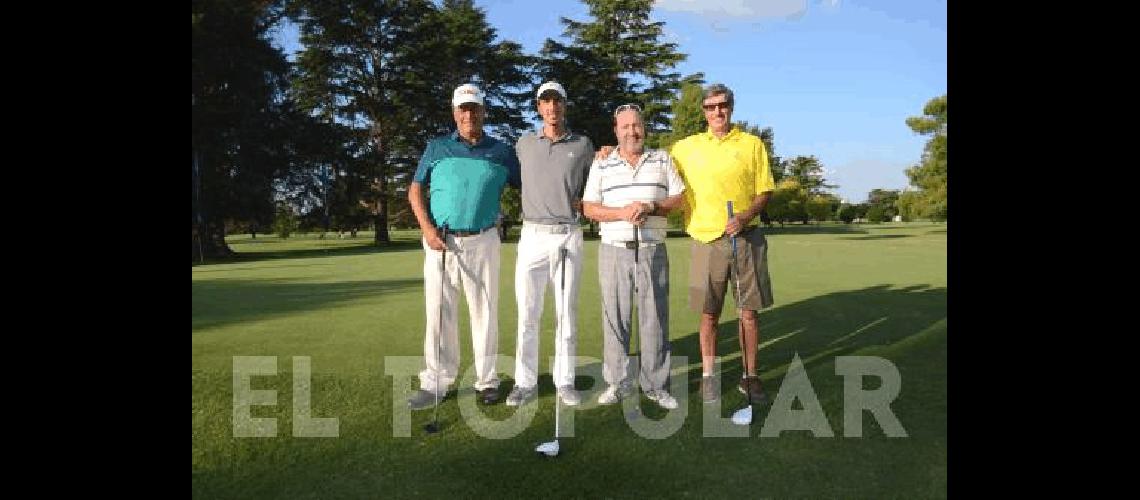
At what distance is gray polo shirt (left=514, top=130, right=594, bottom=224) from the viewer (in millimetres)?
4730

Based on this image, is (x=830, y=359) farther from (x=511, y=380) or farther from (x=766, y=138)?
(x=766, y=138)

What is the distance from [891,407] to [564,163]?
296 centimetres

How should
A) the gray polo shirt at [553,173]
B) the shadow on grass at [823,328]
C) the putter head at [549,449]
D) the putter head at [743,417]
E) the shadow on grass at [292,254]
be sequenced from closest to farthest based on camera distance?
the putter head at [549,449] → the putter head at [743,417] → the gray polo shirt at [553,173] → the shadow on grass at [823,328] → the shadow on grass at [292,254]

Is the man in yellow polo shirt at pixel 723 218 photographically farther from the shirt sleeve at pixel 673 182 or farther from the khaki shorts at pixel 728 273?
the shirt sleeve at pixel 673 182

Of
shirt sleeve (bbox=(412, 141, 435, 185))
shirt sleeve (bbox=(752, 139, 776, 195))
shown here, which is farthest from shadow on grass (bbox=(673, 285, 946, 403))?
shirt sleeve (bbox=(412, 141, 435, 185))

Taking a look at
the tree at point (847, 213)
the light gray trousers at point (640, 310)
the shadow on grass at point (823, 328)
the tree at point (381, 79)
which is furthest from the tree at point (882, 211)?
the light gray trousers at point (640, 310)

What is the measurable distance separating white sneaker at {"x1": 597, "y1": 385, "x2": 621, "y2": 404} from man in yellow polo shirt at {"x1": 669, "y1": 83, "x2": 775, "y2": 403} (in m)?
0.66

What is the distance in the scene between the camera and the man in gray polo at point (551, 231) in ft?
15.5

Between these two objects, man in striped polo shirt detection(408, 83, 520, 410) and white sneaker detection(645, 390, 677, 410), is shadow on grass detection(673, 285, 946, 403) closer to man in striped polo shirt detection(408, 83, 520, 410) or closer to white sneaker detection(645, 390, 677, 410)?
white sneaker detection(645, 390, 677, 410)

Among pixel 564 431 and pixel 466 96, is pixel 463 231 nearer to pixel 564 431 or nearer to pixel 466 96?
pixel 466 96

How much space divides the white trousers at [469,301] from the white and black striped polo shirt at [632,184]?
917 mm
